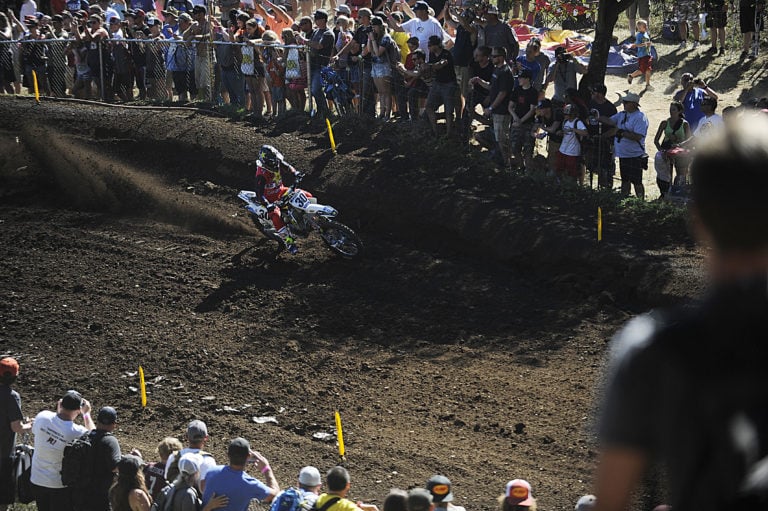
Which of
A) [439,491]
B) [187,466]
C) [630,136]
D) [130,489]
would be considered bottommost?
[130,489]

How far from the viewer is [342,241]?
16.1 metres

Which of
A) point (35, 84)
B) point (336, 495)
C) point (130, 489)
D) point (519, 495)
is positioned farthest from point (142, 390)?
point (35, 84)

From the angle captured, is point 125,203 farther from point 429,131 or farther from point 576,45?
point 576,45

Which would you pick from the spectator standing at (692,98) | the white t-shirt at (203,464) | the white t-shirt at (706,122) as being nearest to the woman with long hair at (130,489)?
the white t-shirt at (203,464)

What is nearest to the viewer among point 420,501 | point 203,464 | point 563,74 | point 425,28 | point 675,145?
point 420,501

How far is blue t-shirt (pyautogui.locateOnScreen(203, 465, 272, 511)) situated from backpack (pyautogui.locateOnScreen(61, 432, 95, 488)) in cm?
162

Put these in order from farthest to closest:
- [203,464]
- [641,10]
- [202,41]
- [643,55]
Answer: [641,10]
[643,55]
[202,41]
[203,464]

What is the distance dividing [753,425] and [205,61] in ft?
69.3

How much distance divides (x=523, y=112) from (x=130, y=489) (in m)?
10.6

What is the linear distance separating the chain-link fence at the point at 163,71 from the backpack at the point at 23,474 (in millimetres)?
11597

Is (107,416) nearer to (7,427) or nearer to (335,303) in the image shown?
(7,427)

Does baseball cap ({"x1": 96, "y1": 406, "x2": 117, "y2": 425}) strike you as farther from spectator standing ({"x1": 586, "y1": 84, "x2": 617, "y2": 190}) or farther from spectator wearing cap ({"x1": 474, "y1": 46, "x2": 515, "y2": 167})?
spectator wearing cap ({"x1": 474, "y1": 46, "x2": 515, "y2": 167})

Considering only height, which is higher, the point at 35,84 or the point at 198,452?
the point at 35,84

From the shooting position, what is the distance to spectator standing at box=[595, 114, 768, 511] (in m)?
1.97
